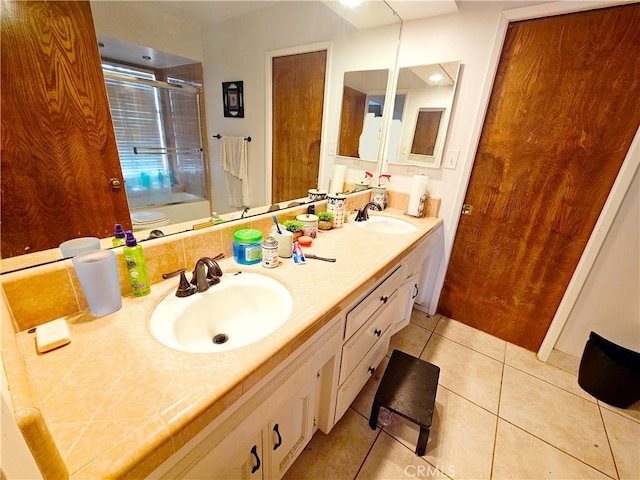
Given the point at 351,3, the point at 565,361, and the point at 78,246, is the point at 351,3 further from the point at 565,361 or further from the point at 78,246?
the point at 565,361

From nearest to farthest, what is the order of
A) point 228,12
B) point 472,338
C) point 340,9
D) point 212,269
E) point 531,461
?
point 212,269 → point 228,12 → point 531,461 → point 340,9 → point 472,338

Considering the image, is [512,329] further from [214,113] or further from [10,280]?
[10,280]

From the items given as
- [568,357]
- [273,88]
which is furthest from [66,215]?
[568,357]

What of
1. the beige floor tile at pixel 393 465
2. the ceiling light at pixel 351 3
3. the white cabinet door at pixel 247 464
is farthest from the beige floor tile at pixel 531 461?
the ceiling light at pixel 351 3

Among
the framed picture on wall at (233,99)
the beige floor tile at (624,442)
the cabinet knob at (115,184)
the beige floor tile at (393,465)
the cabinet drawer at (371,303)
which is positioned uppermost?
the framed picture on wall at (233,99)

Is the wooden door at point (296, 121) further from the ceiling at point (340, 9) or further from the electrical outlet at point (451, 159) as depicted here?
the electrical outlet at point (451, 159)

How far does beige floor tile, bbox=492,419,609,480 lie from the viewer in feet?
3.75

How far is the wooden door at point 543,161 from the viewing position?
1303mm

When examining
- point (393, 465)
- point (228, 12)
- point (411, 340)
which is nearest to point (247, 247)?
point (228, 12)

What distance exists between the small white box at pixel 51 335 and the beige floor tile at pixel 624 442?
214 cm

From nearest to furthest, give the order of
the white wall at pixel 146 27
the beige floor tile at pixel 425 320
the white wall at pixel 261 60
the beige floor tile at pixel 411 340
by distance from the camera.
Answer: the white wall at pixel 146 27, the white wall at pixel 261 60, the beige floor tile at pixel 411 340, the beige floor tile at pixel 425 320

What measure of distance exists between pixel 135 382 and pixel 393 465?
3.85 feet

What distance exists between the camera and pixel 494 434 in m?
1.29

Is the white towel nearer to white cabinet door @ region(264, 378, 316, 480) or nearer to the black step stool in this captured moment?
white cabinet door @ region(264, 378, 316, 480)
